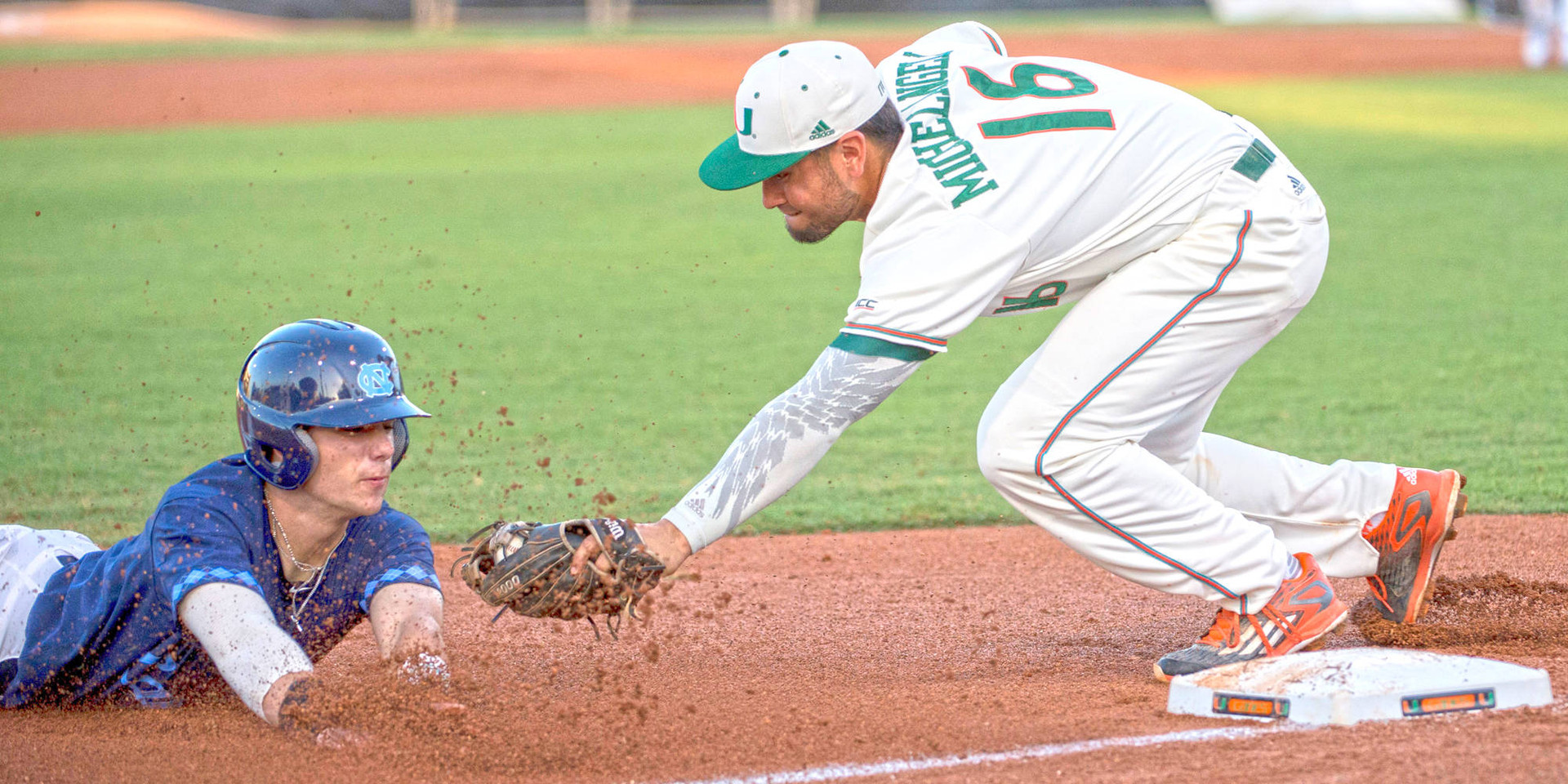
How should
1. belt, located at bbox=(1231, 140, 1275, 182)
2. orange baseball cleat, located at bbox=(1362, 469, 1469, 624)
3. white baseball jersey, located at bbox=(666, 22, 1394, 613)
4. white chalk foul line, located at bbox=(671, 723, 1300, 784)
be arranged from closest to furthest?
1. white chalk foul line, located at bbox=(671, 723, 1300, 784)
2. white baseball jersey, located at bbox=(666, 22, 1394, 613)
3. belt, located at bbox=(1231, 140, 1275, 182)
4. orange baseball cleat, located at bbox=(1362, 469, 1469, 624)

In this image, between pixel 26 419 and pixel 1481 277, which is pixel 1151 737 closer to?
pixel 26 419

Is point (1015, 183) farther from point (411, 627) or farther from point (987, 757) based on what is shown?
point (411, 627)

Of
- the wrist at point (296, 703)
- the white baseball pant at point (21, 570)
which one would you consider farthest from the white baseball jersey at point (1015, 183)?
the white baseball pant at point (21, 570)

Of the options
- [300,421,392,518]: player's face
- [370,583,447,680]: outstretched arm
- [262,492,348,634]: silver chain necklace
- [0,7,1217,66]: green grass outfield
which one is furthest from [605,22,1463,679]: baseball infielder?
[0,7,1217,66]: green grass outfield

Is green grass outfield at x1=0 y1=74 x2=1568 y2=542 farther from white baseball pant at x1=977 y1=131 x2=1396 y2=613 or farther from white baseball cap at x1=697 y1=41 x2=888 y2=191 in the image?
white baseball cap at x1=697 y1=41 x2=888 y2=191

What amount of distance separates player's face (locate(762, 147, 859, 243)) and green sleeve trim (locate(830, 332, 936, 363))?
357mm

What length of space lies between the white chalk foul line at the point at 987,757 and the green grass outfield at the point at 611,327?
2.93m

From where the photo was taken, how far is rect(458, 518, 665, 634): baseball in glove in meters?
3.58

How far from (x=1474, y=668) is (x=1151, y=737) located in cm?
90

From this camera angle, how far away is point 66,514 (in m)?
6.53

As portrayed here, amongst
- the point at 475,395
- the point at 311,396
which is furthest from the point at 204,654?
the point at 475,395

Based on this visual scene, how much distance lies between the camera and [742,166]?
379 centimetres

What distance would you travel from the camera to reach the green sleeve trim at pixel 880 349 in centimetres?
350

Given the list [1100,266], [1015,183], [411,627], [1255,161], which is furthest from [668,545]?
[1255,161]
